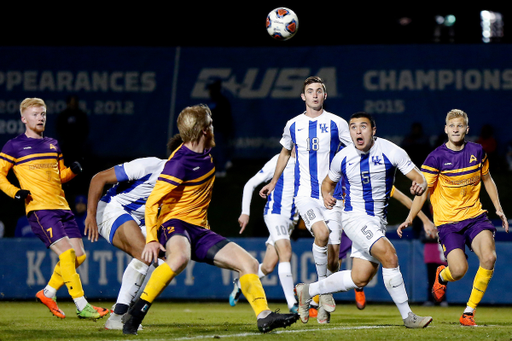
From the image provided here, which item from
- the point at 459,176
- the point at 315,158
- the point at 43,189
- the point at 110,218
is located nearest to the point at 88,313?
the point at 110,218

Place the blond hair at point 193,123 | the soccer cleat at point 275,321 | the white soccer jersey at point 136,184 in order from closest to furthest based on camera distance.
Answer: the soccer cleat at point 275,321 → the blond hair at point 193,123 → the white soccer jersey at point 136,184

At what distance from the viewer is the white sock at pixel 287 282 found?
26.3 ft

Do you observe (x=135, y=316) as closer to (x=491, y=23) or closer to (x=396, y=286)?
(x=396, y=286)

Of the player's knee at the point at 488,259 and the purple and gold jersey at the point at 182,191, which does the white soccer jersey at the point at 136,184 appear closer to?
the purple and gold jersey at the point at 182,191

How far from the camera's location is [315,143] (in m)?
7.73

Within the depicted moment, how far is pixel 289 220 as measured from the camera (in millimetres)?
8688

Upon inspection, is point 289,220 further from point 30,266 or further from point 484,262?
point 30,266

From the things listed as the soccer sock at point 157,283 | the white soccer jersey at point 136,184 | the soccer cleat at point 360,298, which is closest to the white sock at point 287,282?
the soccer cleat at point 360,298

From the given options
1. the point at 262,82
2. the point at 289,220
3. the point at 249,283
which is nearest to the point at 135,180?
the point at 249,283

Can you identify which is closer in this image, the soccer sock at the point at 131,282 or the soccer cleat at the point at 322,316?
the soccer sock at the point at 131,282

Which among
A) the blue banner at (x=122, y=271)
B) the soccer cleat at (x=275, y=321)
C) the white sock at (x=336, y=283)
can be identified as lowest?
the blue banner at (x=122, y=271)

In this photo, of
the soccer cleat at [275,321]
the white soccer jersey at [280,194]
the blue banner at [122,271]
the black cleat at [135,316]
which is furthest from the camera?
the blue banner at [122,271]

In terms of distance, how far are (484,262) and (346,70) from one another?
7.95 m

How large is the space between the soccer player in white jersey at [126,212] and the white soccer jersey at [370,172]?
5.81ft
